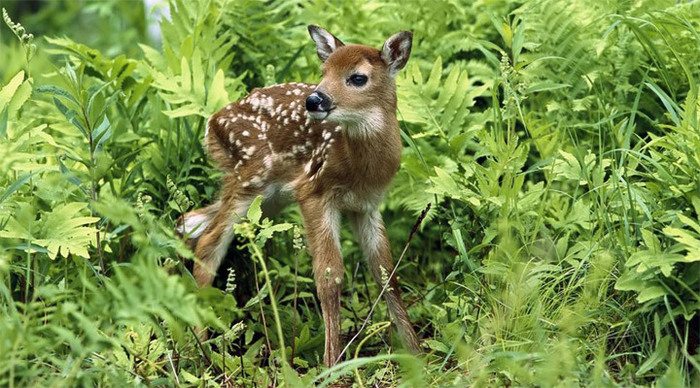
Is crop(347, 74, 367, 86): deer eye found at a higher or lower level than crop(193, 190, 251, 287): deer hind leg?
higher

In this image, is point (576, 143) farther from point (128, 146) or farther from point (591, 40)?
point (128, 146)

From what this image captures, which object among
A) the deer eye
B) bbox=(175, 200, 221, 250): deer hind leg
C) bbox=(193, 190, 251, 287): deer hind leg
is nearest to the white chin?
the deer eye

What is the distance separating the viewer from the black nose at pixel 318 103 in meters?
5.68

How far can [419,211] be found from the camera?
6391 millimetres

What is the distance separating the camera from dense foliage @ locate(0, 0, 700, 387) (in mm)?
4934

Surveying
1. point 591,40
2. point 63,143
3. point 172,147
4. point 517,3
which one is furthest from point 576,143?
point 63,143

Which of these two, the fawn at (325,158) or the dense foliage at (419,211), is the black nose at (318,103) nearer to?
the fawn at (325,158)

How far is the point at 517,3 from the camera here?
7.21m

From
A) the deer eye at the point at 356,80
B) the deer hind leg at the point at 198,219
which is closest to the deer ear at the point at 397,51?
the deer eye at the point at 356,80

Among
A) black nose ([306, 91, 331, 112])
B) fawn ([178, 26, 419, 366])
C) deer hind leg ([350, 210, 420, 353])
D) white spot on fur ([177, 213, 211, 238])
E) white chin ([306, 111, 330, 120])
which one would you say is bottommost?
deer hind leg ([350, 210, 420, 353])

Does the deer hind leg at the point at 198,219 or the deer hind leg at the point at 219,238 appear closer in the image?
the deer hind leg at the point at 219,238

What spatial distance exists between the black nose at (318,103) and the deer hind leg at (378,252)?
2.21 ft

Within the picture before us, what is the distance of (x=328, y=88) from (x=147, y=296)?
1.89 m

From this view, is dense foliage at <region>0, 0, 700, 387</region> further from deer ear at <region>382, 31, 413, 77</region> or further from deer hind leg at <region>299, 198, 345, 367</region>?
deer ear at <region>382, 31, 413, 77</region>
